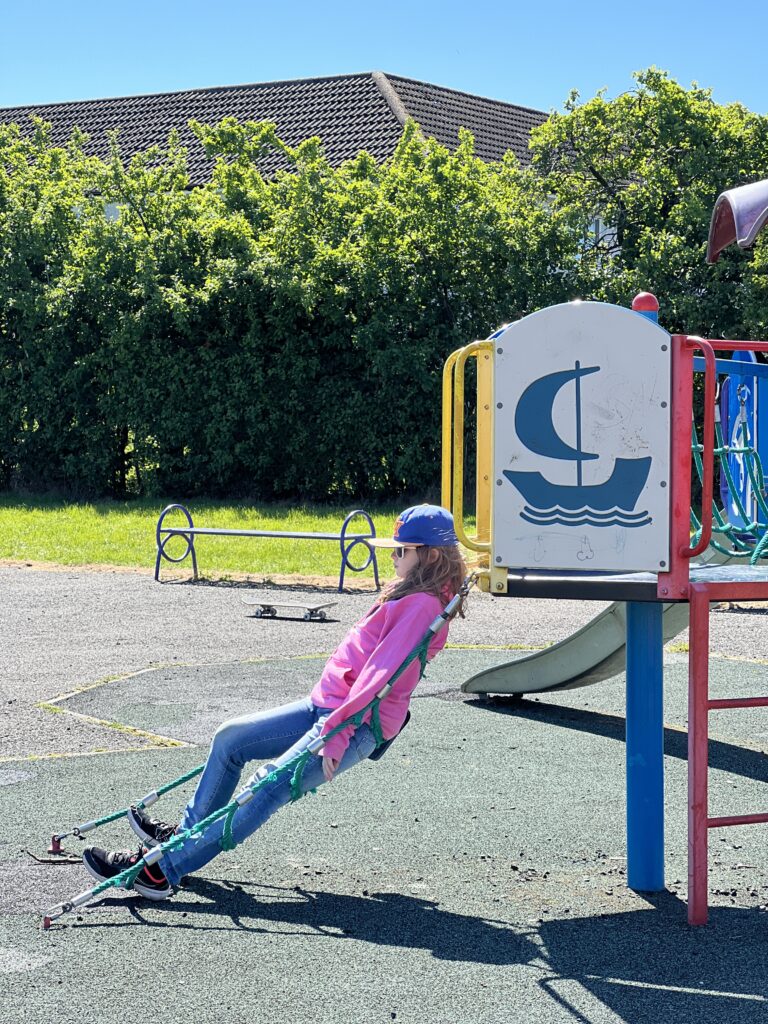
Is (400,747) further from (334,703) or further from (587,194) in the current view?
(587,194)

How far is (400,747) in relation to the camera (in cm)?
652

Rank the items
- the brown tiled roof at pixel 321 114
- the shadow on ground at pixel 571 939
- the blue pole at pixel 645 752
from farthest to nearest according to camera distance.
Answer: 1. the brown tiled roof at pixel 321 114
2. the blue pole at pixel 645 752
3. the shadow on ground at pixel 571 939

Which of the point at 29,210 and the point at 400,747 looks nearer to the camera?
the point at 400,747

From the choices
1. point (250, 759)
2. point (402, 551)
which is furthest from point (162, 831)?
point (402, 551)

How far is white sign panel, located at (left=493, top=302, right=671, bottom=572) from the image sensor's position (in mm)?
4164

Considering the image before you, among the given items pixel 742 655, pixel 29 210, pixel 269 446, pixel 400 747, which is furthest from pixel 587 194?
pixel 400 747

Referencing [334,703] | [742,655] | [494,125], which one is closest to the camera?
[334,703]

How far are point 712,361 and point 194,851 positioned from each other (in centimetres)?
221

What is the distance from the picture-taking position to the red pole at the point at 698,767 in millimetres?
4176

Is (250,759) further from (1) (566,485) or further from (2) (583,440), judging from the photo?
(2) (583,440)

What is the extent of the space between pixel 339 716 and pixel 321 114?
25.7m

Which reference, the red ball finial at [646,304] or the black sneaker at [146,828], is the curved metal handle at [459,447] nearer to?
the red ball finial at [646,304]

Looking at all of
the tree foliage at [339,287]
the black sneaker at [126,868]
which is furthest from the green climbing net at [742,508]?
the tree foliage at [339,287]

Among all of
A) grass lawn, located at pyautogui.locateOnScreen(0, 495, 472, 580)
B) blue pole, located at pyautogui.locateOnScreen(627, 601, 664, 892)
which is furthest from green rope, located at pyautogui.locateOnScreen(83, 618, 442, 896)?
grass lawn, located at pyautogui.locateOnScreen(0, 495, 472, 580)
